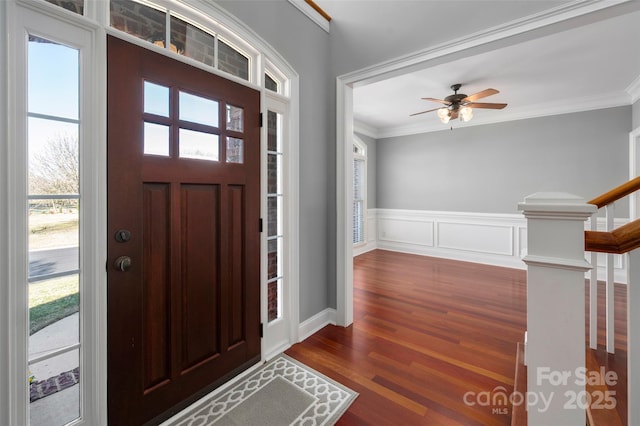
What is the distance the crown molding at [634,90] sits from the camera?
3502 millimetres

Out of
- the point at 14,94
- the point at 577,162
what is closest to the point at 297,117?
the point at 14,94

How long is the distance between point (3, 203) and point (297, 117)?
1.82m

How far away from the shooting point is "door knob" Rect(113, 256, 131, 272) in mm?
1345

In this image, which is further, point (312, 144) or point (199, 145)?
point (312, 144)

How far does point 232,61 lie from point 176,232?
1.24 meters

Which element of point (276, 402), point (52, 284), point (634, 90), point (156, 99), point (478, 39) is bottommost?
point (276, 402)

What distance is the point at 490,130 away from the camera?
4930 mm

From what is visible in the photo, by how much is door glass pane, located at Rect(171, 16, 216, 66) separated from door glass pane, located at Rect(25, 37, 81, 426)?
0.53 m

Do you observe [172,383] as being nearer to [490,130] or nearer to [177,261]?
[177,261]

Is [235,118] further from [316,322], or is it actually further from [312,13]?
[316,322]

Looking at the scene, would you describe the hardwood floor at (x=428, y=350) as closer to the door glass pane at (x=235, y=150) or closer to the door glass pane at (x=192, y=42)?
the door glass pane at (x=235, y=150)

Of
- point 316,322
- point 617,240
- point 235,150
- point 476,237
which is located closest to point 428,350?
point 316,322

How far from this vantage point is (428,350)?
224 centimetres

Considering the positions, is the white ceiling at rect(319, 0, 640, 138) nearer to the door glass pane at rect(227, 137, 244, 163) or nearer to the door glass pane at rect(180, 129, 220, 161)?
the door glass pane at rect(227, 137, 244, 163)
